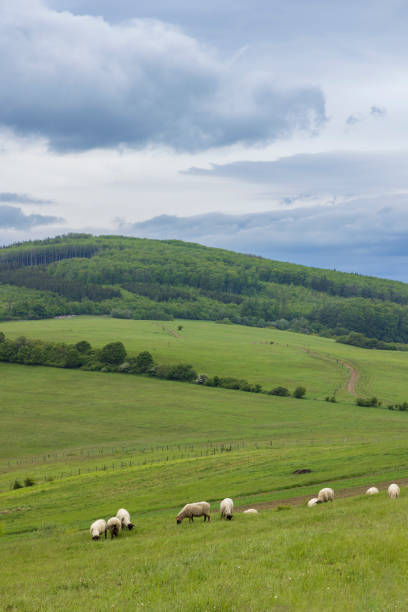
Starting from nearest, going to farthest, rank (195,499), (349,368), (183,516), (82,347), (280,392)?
(183,516)
(195,499)
(280,392)
(82,347)
(349,368)

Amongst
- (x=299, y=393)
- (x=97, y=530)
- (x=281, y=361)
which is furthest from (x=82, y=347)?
(x=97, y=530)

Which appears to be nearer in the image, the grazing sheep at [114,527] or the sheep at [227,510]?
the grazing sheep at [114,527]

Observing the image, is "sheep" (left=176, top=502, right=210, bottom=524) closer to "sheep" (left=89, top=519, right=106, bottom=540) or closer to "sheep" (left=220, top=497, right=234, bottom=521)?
"sheep" (left=220, top=497, right=234, bottom=521)

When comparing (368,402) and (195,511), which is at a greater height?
(195,511)

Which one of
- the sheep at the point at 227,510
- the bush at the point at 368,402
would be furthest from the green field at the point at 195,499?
the bush at the point at 368,402

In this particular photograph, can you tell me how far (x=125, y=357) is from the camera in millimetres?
155125

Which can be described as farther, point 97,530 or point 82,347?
point 82,347

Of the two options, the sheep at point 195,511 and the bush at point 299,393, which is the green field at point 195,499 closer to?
the sheep at point 195,511

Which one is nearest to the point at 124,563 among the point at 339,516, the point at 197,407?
the point at 339,516

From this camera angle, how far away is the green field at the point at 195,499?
15281 millimetres

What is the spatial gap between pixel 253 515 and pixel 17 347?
461ft

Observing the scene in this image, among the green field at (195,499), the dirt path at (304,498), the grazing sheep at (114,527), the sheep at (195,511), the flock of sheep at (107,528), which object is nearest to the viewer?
the green field at (195,499)

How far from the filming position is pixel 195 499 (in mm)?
39375

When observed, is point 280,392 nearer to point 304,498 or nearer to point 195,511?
point 304,498
